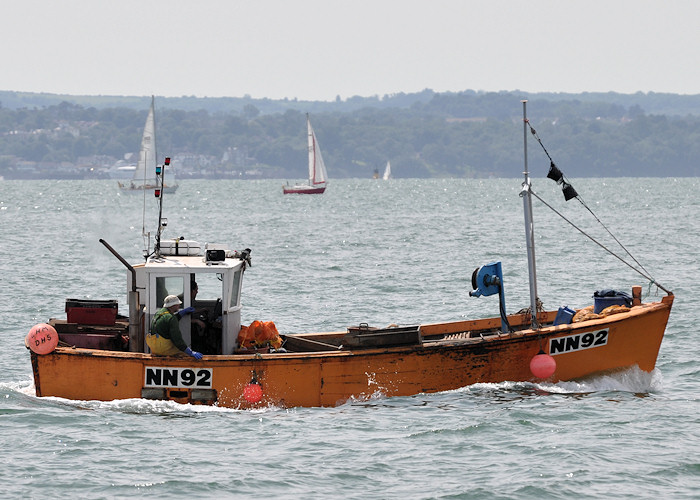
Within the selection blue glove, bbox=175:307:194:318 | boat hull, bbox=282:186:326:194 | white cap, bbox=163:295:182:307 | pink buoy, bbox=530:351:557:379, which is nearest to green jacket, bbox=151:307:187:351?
white cap, bbox=163:295:182:307

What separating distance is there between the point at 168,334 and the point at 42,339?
202 centimetres

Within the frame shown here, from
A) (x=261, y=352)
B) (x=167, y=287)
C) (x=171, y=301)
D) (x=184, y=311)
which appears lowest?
(x=261, y=352)

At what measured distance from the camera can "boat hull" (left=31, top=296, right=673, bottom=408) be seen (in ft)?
58.7

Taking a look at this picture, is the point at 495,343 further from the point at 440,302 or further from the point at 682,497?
the point at 440,302

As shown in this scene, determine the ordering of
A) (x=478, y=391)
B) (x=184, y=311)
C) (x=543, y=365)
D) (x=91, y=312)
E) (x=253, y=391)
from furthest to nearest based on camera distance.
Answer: (x=91, y=312), (x=478, y=391), (x=543, y=365), (x=184, y=311), (x=253, y=391)

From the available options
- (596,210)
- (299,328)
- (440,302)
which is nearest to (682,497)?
(299,328)

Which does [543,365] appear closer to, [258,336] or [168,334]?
[258,336]

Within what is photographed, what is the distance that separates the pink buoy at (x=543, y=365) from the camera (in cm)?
1852

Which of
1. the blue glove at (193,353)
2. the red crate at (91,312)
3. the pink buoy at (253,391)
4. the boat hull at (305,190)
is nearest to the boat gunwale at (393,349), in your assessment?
the blue glove at (193,353)

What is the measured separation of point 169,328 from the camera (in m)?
17.6

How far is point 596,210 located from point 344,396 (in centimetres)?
9002

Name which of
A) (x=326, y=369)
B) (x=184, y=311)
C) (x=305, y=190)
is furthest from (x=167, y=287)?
(x=305, y=190)

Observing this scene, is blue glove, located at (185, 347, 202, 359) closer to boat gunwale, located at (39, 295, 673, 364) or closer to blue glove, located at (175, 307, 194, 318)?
boat gunwale, located at (39, 295, 673, 364)

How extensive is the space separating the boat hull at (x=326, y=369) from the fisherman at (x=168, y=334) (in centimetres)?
16
